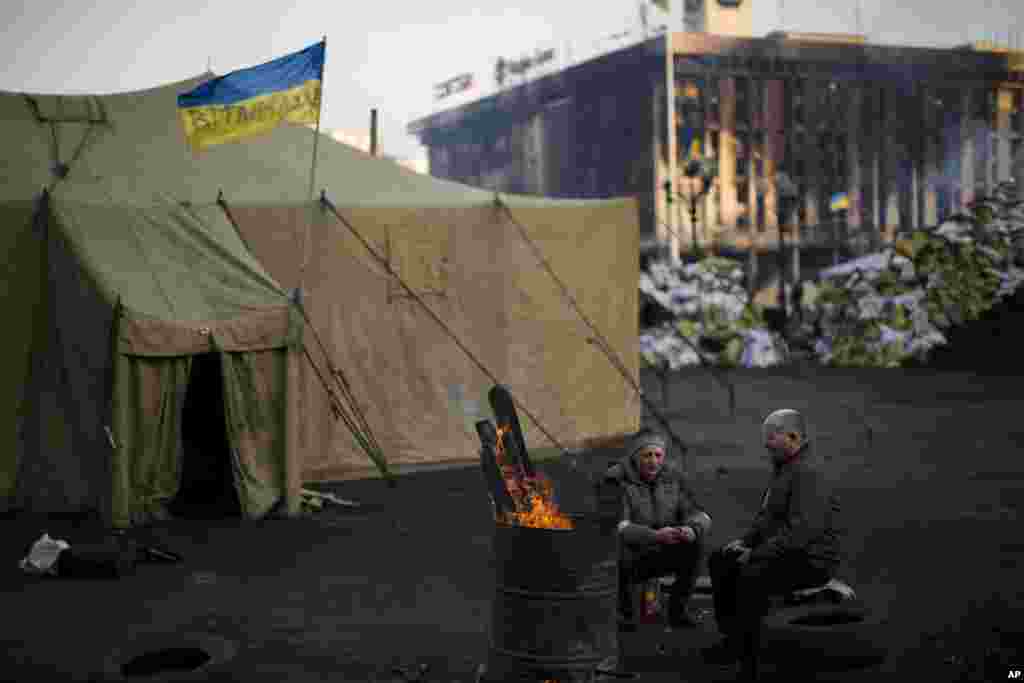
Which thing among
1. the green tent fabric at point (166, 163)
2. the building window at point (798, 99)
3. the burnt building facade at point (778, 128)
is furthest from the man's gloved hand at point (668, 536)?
the building window at point (798, 99)

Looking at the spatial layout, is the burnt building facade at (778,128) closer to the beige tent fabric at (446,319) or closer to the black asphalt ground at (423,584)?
the beige tent fabric at (446,319)

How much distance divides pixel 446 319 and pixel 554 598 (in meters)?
8.32

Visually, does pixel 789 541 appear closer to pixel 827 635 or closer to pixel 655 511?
pixel 655 511

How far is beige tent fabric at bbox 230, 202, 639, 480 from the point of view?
13117 mm

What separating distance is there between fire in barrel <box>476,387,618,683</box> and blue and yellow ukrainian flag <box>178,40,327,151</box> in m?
6.79

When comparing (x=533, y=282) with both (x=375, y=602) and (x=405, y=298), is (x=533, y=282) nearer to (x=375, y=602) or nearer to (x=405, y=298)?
(x=405, y=298)

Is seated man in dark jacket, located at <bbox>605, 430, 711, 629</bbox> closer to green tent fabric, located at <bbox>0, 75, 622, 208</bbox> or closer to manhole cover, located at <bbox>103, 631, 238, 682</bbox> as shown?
manhole cover, located at <bbox>103, 631, 238, 682</bbox>

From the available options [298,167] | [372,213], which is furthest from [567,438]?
[298,167]

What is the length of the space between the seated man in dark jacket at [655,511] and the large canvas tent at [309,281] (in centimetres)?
493

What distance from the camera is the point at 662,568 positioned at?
22.5 ft

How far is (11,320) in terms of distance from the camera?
11336mm

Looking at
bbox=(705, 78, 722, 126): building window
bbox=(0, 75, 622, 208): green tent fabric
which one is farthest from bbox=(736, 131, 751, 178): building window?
bbox=(0, 75, 622, 208): green tent fabric

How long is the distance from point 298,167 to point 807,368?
18.5 meters

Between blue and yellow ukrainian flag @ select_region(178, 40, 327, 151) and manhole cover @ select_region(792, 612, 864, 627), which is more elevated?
blue and yellow ukrainian flag @ select_region(178, 40, 327, 151)
